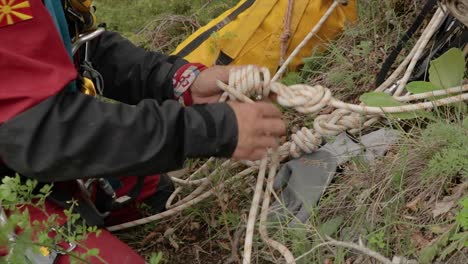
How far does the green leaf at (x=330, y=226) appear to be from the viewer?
1.81 metres

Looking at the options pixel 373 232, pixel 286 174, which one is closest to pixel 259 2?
pixel 286 174

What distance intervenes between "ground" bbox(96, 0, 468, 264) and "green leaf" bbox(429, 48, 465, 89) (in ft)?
0.26

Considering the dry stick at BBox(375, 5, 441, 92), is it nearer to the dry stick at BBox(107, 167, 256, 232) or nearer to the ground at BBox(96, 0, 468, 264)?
the ground at BBox(96, 0, 468, 264)

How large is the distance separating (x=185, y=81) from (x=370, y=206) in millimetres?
722

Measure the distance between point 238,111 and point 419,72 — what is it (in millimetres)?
765

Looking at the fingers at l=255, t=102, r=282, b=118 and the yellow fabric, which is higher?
the fingers at l=255, t=102, r=282, b=118

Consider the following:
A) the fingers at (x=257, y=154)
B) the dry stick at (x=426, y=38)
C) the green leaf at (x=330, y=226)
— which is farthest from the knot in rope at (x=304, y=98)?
the dry stick at (x=426, y=38)

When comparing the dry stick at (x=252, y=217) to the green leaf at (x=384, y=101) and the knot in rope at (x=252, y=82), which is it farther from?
the green leaf at (x=384, y=101)

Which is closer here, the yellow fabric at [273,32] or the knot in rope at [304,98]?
the knot in rope at [304,98]

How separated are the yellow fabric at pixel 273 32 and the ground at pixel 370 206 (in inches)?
6.4

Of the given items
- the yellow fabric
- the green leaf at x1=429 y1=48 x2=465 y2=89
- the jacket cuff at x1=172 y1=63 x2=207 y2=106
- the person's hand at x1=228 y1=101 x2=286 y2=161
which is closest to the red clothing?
the person's hand at x1=228 y1=101 x2=286 y2=161

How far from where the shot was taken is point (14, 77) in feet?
5.05

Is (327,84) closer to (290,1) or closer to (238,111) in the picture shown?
(290,1)

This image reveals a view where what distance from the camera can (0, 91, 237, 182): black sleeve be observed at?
1.57 m
